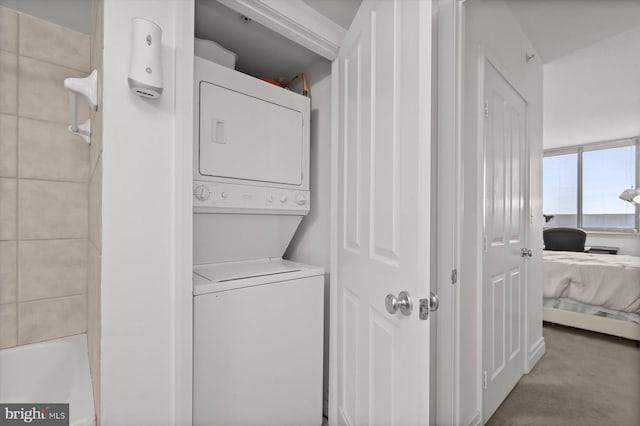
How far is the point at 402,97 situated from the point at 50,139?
5.71ft

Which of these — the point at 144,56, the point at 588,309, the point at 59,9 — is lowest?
the point at 588,309

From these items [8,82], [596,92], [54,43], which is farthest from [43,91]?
[596,92]

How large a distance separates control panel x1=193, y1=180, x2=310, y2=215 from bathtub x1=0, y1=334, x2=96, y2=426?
35.0 inches

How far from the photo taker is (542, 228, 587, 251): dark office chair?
168 inches

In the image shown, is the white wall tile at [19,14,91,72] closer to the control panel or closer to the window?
the control panel

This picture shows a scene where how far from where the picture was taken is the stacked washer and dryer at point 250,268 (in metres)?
1.25

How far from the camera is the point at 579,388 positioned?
85.7 inches

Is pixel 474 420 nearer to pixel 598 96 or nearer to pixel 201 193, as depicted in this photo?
pixel 201 193

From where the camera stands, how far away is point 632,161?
187 inches

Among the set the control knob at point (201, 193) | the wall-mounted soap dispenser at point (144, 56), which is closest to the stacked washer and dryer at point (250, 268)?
the control knob at point (201, 193)

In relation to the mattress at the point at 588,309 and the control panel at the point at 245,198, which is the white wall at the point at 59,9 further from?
the mattress at the point at 588,309

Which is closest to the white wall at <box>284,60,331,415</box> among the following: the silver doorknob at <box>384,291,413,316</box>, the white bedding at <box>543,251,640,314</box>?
the silver doorknob at <box>384,291,413,316</box>

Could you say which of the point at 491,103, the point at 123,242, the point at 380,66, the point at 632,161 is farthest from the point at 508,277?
the point at 632,161

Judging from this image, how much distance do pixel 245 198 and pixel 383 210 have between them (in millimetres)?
757
